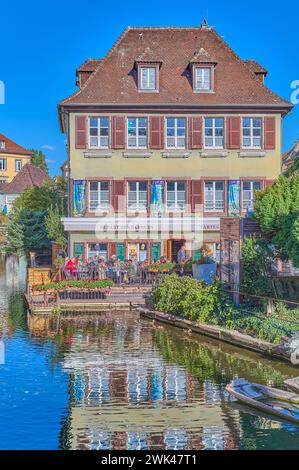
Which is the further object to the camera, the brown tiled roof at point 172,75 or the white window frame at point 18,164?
the white window frame at point 18,164

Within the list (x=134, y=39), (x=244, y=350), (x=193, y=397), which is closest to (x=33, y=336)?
(x=244, y=350)

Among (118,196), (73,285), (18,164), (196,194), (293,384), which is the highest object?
(18,164)

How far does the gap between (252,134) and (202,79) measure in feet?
14.1

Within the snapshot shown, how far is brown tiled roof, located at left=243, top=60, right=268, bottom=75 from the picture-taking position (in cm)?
4662

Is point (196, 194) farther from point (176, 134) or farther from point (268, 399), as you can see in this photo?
point (268, 399)

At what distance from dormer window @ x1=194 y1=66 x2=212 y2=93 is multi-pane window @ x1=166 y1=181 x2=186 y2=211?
18.1 ft

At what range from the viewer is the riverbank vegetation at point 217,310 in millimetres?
24391

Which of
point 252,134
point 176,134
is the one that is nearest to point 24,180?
point 176,134

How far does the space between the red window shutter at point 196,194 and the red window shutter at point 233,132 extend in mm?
2776

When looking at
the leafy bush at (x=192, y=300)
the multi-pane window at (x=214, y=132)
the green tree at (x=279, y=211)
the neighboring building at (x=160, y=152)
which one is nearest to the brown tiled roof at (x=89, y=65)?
the neighboring building at (x=160, y=152)

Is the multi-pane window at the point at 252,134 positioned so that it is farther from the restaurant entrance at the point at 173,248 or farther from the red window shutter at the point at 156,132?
the restaurant entrance at the point at 173,248

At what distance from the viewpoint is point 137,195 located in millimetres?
43625

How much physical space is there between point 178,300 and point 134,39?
21501 mm

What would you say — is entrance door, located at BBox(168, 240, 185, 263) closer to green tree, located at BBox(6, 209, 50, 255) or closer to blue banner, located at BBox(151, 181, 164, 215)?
blue banner, located at BBox(151, 181, 164, 215)
